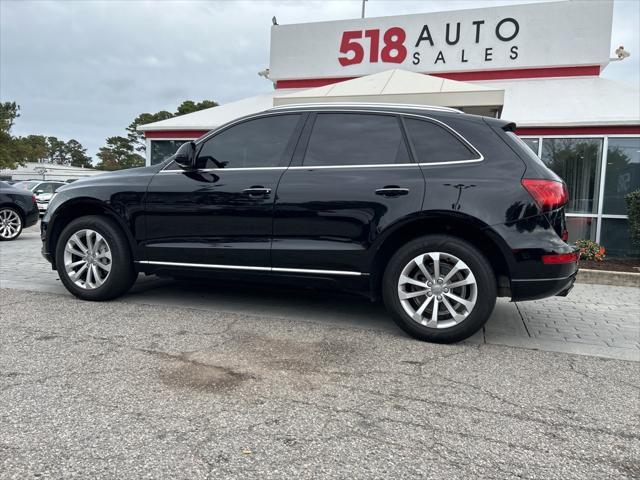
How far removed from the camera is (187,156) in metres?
4.60

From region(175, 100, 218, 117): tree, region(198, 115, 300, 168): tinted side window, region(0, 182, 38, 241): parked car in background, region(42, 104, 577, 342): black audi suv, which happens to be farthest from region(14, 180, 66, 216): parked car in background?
region(175, 100, 218, 117): tree

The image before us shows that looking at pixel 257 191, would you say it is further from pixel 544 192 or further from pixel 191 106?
pixel 191 106

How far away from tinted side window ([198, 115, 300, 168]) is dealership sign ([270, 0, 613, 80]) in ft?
32.4

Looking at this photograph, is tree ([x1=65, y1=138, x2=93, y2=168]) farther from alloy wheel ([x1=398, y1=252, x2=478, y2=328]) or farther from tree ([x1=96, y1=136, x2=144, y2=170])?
alloy wheel ([x1=398, y1=252, x2=478, y2=328])

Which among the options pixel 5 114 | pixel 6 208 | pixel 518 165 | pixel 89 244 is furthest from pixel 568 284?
pixel 5 114

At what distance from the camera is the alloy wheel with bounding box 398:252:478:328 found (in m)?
3.87

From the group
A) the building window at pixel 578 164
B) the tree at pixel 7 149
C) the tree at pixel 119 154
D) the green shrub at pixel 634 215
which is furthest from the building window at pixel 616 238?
the tree at pixel 119 154

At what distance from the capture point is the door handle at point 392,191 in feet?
13.1

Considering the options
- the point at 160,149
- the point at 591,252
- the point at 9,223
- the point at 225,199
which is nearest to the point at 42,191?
the point at 160,149

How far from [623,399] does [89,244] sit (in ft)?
15.0

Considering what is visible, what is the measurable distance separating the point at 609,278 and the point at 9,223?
11321mm

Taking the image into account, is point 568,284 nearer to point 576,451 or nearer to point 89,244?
point 576,451

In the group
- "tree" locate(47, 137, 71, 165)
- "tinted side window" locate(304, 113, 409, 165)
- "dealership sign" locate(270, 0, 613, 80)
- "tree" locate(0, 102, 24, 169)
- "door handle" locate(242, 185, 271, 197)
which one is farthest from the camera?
"tree" locate(47, 137, 71, 165)

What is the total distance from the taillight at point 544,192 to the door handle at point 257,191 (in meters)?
2.04
